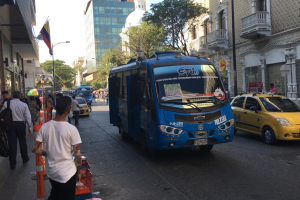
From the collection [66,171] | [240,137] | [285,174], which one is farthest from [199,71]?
[66,171]

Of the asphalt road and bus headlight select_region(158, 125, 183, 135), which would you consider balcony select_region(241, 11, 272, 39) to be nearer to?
the asphalt road

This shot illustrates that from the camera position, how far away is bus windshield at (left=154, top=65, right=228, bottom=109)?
7.28m

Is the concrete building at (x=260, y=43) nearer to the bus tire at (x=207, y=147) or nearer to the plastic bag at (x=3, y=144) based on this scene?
the bus tire at (x=207, y=147)

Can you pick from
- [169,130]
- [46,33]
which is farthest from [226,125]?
[46,33]

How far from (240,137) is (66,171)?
8.76 metres

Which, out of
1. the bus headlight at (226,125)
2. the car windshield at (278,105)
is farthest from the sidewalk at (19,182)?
the car windshield at (278,105)

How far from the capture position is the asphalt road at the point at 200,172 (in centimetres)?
515

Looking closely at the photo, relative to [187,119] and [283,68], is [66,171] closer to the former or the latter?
[187,119]

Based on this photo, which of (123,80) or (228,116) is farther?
(123,80)

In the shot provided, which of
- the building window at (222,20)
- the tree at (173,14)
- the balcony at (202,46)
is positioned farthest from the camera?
the balcony at (202,46)

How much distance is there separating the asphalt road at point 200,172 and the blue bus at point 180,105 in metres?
0.51

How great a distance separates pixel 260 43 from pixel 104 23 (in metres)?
89.3

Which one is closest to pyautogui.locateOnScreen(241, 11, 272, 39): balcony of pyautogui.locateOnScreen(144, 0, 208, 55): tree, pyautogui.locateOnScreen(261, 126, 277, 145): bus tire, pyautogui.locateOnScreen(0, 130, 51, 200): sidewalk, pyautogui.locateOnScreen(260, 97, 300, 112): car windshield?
pyautogui.locateOnScreen(144, 0, 208, 55): tree

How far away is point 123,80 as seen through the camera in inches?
397
